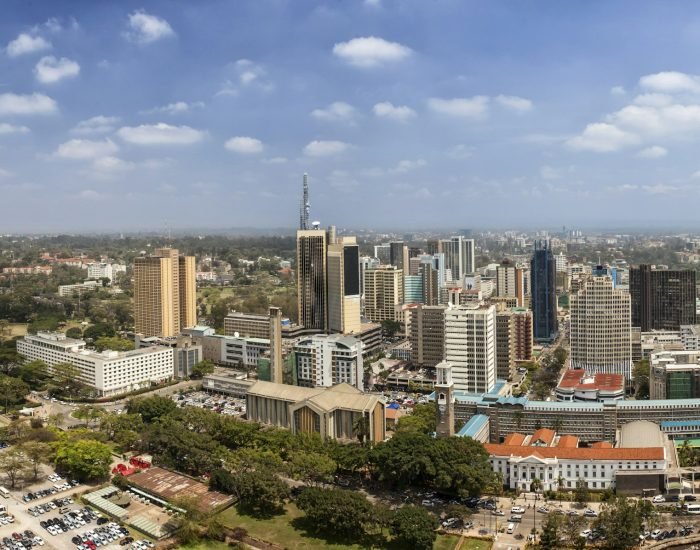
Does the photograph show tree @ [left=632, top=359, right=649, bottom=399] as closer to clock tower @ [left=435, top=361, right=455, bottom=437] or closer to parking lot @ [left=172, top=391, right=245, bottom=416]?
clock tower @ [left=435, top=361, right=455, bottom=437]

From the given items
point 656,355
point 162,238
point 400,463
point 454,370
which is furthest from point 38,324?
point 162,238

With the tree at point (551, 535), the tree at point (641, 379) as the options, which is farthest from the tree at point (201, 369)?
the tree at point (551, 535)

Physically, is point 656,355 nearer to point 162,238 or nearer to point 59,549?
point 59,549

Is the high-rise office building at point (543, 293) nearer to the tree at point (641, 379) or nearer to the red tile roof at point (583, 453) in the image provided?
the tree at point (641, 379)

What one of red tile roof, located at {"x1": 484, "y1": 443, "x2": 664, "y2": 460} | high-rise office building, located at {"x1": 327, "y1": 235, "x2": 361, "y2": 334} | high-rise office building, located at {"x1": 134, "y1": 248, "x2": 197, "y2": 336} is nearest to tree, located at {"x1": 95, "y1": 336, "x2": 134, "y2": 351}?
high-rise office building, located at {"x1": 134, "y1": 248, "x2": 197, "y2": 336}

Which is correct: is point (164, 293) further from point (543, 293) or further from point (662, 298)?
point (662, 298)

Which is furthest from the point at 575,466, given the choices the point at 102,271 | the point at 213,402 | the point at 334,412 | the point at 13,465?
the point at 102,271
